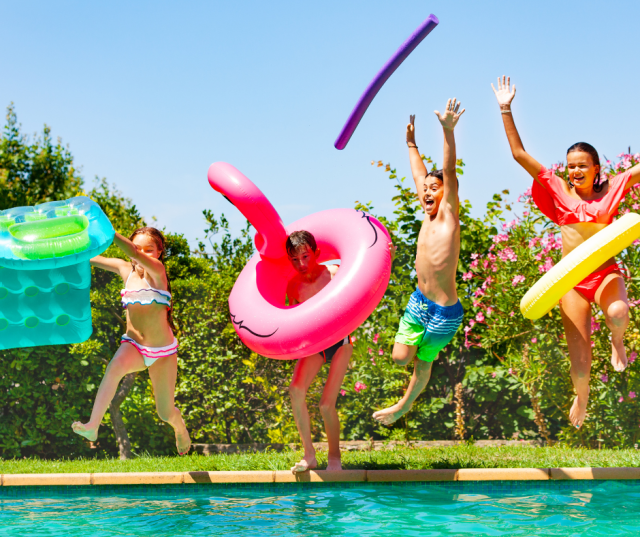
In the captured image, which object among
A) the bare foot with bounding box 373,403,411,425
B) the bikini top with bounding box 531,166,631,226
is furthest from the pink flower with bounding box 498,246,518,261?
the bare foot with bounding box 373,403,411,425

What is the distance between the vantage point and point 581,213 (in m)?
4.99

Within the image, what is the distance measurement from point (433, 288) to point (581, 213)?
1279mm

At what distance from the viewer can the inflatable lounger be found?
4688mm

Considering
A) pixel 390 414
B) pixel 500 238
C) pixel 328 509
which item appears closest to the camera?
pixel 328 509

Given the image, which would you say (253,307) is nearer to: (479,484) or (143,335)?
(143,335)

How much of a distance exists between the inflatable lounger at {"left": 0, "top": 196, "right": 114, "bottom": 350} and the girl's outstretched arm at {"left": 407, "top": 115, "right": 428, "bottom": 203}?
8.04 ft

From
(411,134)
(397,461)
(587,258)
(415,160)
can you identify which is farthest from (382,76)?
(397,461)

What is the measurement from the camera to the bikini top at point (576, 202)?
4957mm

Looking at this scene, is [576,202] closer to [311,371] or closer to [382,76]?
[382,76]

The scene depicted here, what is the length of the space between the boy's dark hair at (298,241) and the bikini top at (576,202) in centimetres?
190

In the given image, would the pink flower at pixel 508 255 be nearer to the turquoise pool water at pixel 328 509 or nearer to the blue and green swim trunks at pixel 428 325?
the blue and green swim trunks at pixel 428 325

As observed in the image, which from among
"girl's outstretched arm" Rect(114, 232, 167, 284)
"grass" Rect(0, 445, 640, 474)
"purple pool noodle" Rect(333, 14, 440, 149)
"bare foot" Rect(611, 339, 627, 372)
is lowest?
"grass" Rect(0, 445, 640, 474)

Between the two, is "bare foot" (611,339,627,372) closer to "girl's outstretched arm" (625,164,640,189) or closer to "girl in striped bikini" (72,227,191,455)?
"girl's outstretched arm" (625,164,640,189)

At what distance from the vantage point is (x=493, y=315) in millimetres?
6895
